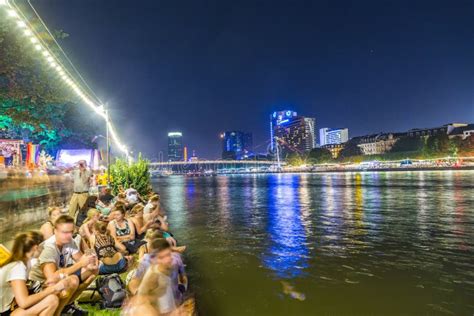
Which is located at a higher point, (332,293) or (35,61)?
(35,61)

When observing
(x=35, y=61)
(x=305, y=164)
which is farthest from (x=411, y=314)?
(x=305, y=164)

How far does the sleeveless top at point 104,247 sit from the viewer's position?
21.6 feet

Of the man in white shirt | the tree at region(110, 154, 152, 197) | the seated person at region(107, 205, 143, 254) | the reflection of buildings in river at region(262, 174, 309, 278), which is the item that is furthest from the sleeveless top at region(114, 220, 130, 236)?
the tree at region(110, 154, 152, 197)

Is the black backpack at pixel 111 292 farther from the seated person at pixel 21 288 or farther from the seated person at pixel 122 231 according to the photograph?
the seated person at pixel 122 231

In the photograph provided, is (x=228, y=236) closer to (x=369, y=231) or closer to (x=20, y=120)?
(x=369, y=231)

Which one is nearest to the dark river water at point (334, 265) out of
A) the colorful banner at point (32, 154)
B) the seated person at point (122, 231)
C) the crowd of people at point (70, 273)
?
the seated person at point (122, 231)

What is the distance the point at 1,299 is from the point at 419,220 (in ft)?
54.4

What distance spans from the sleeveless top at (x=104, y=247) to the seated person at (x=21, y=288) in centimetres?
242

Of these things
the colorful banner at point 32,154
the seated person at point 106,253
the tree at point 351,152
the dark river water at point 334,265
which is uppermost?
the tree at point 351,152

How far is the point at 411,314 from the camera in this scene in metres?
6.15

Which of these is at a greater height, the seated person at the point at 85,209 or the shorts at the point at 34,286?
the seated person at the point at 85,209

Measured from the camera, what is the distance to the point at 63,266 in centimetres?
514

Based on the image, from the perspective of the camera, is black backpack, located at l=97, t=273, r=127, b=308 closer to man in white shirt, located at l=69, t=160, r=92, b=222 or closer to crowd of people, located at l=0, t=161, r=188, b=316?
crowd of people, located at l=0, t=161, r=188, b=316

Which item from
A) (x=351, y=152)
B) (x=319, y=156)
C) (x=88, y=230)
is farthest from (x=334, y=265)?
(x=351, y=152)
